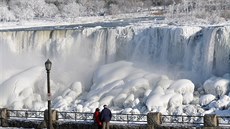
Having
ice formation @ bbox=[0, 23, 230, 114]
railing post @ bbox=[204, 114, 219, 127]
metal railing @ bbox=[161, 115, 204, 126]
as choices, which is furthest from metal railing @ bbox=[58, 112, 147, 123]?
ice formation @ bbox=[0, 23, 230, 114]

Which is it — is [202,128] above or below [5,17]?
above

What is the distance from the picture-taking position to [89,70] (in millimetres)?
41406

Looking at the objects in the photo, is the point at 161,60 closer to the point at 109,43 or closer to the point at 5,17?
the point at 109,43

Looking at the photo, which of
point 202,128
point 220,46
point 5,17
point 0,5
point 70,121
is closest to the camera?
point 202,128

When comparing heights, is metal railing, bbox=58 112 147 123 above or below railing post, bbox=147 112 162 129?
below

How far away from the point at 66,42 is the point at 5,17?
2299 inches

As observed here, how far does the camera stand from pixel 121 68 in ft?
128

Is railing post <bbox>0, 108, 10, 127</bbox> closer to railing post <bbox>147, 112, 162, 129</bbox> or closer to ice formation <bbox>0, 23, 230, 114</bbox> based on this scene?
railing post <bbox>147, 112, 162, 129</bbox>

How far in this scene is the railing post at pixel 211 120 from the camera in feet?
74.0

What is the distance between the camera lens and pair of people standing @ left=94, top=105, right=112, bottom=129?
22734 millimetres

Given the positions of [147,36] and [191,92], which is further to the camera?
[147,36]

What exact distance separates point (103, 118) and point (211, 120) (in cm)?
364

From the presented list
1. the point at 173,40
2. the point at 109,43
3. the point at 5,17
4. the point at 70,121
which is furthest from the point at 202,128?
the point at 5,17

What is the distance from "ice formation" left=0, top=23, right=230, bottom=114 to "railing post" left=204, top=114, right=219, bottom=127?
31.7ft
